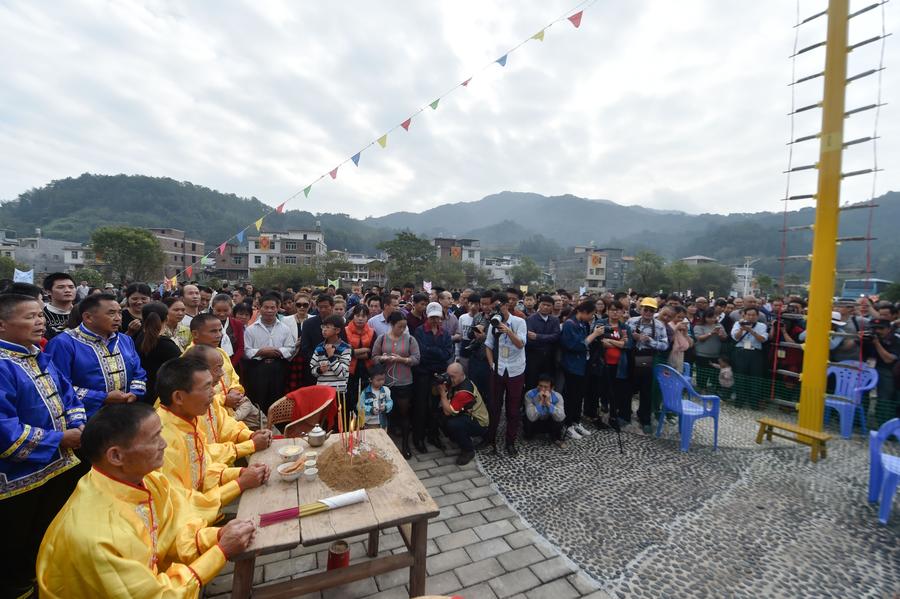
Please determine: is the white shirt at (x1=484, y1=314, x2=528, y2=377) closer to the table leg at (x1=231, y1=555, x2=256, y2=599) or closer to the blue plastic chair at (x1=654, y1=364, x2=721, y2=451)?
the blue plastic chair at (x1=654, y1=364, x2=721, y2=451)

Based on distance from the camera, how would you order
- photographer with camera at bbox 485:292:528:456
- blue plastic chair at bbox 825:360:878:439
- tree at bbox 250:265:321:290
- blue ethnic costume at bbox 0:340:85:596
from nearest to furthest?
blue ethnic costume at bbox 0:340:85:596, photographer with camera at bbox 485:292:528:456, blue plastic chair at bbox 825:360:878:439, tree at bbox 250:265:321:290

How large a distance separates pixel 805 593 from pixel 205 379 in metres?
4.45

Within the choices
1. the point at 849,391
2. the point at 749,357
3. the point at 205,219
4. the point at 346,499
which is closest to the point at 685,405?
the point at 749,357

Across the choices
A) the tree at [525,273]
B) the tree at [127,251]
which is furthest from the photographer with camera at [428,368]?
the tree at [525,273]

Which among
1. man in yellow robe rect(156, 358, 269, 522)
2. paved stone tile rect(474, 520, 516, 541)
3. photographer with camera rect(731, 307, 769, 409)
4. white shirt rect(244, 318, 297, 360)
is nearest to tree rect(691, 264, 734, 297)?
photographer with camera rect(731, 307, 769, 409)

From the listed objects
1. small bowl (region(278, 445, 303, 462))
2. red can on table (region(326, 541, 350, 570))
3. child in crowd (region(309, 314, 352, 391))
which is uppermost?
child in crowd (region(309, 314, 352, 391))

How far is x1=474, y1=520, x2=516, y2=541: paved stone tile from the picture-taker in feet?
11.0

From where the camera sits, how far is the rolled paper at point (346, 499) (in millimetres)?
2312

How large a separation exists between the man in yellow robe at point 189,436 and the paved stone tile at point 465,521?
177cm

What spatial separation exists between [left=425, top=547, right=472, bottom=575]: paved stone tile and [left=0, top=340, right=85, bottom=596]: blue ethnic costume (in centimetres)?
253

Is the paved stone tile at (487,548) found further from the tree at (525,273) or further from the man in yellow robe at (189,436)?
the tree at (525,273)

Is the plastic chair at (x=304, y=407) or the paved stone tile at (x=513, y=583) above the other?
the plastic chair at (x=304, y=407)

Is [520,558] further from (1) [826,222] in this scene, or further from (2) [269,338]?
(1) [826,222]

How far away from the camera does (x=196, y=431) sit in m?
2.57
